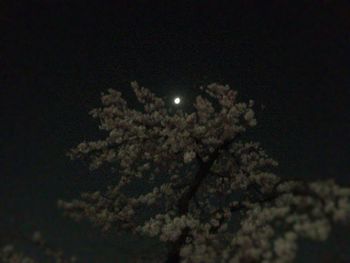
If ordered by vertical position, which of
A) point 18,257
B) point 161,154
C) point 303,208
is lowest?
point 18,257

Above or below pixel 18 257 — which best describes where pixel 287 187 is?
above

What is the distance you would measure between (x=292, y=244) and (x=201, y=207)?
6.66 metres

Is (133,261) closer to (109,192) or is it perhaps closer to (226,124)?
(109,192)

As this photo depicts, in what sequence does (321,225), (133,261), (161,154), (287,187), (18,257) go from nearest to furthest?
1. (321,225)
2. (287,187)
3. (18,257)
4. (133,261)
5. (161,154)

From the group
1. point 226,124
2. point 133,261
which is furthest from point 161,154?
point 133,261

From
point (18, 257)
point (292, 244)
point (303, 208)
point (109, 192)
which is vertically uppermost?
point (109, 192)

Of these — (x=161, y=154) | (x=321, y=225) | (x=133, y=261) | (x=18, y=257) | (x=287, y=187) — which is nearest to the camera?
(x=321, y=225)

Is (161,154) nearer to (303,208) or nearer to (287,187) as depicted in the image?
(287,187)

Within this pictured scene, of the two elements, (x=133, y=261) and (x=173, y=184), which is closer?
(x=133, y=261)

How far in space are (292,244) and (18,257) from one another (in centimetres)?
860

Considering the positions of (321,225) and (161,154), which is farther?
(161,154)

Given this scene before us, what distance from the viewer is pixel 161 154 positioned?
21.0 metres

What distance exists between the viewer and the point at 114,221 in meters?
20.7

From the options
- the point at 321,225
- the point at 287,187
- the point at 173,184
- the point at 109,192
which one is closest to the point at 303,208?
the point at 321,225
